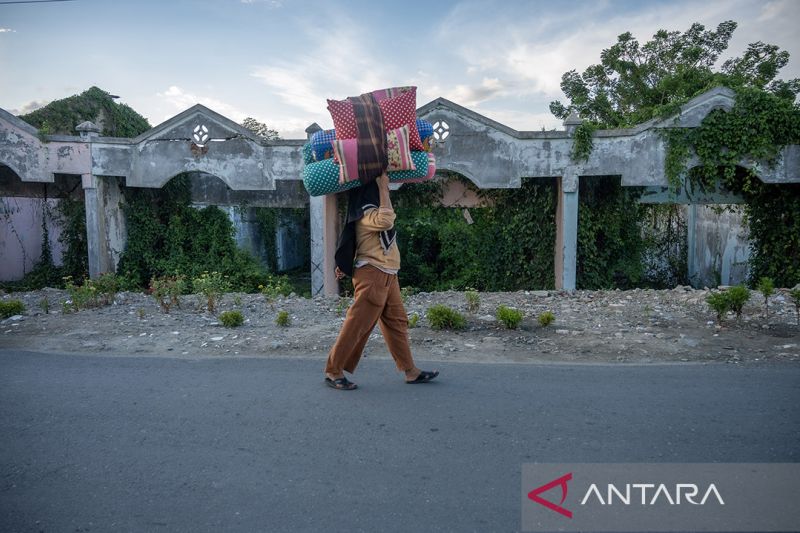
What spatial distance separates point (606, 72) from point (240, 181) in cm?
1929

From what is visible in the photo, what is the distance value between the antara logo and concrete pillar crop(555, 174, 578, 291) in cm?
970

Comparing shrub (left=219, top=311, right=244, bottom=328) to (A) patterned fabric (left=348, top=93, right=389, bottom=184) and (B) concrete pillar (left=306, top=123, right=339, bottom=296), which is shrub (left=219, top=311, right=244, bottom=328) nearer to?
(A) patterned fabric (left=348, top=93, right=389, bottom=184)

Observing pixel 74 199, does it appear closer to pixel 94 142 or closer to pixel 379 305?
pixel 94 142

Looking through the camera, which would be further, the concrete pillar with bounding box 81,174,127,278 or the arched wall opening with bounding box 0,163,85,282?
the arched wall opening with bounding box 0,163,85,282

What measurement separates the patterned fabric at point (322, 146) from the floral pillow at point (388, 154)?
0.30 feet

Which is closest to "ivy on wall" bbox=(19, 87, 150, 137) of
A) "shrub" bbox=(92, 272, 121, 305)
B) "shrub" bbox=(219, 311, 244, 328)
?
"shrub" bbox=(92, 272, 121, 305)

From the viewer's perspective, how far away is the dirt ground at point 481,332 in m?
5.61

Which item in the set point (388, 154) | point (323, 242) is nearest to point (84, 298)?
point (323, 242)

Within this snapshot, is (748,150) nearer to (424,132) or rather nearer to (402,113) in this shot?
(424,132)

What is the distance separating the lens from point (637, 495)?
9.05 feet

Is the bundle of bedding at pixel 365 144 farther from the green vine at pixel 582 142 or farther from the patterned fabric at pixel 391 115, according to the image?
the green vine at pixel 582 142

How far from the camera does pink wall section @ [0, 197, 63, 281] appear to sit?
52.4 ft

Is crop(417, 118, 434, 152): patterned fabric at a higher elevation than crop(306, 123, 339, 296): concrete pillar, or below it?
higher

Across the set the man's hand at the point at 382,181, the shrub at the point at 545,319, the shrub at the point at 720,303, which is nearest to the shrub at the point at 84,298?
the man's hand at the point at 382,181
